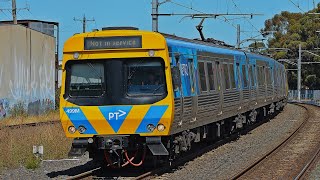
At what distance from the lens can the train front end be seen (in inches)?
474

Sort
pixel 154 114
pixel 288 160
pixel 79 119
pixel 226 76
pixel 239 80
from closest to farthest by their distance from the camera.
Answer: pixel 154 114 < pixel 79 119 < pixel 288 160 < pixel 226 76 < pixel 239 80

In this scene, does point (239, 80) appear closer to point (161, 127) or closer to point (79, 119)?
point (161, 127)

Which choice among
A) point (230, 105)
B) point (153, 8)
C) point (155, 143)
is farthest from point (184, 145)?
point (153, 8)

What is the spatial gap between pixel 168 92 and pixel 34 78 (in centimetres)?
2730

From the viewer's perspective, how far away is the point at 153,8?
83.1 feet

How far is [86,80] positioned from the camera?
40.7 ft

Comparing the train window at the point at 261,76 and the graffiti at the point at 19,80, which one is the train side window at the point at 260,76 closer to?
the train window at the point at 261,76

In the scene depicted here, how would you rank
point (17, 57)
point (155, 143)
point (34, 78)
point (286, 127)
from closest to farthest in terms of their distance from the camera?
point (155, 143) < point (286, 127) < point (17, 57) < point (34, 78)

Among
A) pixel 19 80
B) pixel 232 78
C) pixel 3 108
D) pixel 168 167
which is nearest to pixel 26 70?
pixel 19 80

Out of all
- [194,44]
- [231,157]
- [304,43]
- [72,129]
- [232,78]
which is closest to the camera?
[72,129]

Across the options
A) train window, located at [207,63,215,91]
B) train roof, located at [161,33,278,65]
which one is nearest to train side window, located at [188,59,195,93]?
train roof, located at [161,33,278,65]

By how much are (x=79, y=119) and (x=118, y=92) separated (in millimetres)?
984

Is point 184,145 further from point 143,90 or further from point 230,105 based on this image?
point 230,105

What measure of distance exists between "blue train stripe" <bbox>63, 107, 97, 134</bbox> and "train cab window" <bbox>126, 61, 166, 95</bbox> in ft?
3.47
